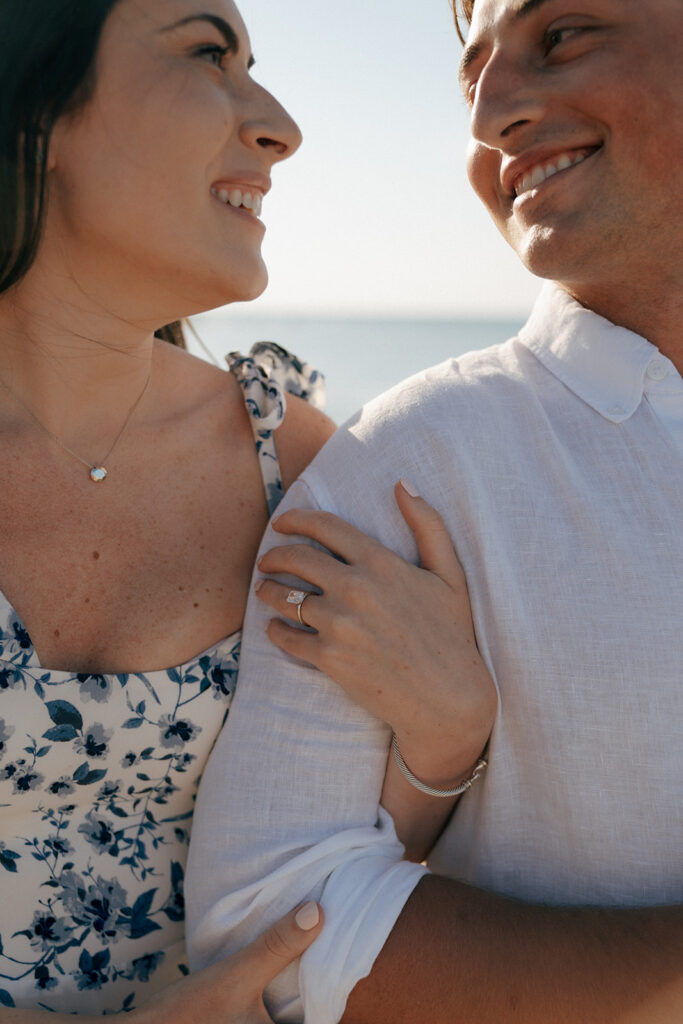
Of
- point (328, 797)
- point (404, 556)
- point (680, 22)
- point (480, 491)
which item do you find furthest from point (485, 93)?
point (328, 797)

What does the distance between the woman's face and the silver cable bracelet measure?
0.99m

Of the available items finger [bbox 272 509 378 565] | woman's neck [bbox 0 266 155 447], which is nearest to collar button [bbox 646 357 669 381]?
finger [bbox 272 509 378 565]

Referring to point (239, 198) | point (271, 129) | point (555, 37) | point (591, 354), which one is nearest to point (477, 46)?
point (555, 37)

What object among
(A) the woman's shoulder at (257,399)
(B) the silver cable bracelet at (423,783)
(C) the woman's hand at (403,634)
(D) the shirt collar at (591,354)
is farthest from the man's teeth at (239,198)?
(B) the silver cable bracelet at (423,783)

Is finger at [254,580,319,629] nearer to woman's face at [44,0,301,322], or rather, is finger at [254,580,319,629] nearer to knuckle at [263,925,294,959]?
knuckle at [263,925,294,959]

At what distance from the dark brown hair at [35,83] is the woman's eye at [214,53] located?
0.20 metres

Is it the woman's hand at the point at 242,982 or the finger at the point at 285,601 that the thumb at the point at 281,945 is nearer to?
the woman's hand at the point at 242,982

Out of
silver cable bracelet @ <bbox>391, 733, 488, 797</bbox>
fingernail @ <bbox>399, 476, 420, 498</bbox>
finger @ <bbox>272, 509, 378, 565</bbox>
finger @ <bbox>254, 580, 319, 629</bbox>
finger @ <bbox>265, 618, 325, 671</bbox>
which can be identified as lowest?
silver cable bracelet @ <bbox>391, 733, 488, 797</bbox>

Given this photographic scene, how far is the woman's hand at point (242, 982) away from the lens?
143 cm

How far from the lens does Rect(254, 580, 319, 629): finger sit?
1.56 metres

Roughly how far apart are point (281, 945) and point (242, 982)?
95 mm

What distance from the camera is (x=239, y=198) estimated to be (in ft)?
6.49

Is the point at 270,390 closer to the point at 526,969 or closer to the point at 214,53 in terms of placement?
the point at 214,53

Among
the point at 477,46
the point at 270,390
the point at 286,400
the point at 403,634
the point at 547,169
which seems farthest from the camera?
the point at 286,400
